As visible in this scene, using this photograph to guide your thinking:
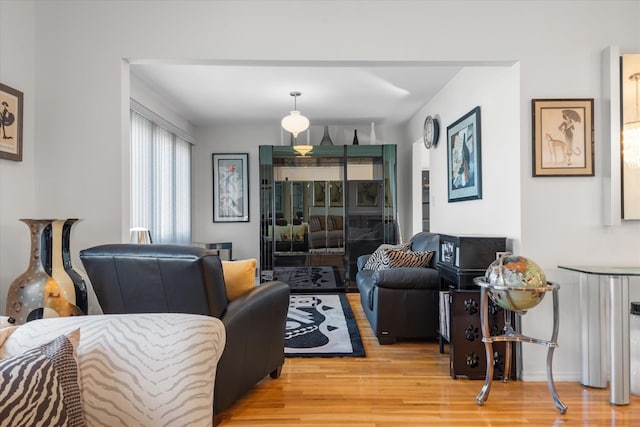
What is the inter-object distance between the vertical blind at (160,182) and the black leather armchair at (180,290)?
2.42 meters

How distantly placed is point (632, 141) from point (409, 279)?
1.79m

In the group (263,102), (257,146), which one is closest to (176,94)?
(263,102)

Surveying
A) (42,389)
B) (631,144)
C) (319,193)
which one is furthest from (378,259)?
(42,389)

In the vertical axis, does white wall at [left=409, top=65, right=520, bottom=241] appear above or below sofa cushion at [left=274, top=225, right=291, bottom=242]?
above

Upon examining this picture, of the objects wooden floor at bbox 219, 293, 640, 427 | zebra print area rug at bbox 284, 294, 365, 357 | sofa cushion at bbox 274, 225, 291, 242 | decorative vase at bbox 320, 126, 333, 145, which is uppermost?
decorative vase at bbox 320, 126, 333, 145

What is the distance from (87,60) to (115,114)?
0.38 m

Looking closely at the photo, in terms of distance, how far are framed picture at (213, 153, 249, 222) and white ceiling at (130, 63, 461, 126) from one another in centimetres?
65

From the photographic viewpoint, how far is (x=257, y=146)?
6.54 meters

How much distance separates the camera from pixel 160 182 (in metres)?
5.18

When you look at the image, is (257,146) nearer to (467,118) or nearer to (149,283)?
(467,118)

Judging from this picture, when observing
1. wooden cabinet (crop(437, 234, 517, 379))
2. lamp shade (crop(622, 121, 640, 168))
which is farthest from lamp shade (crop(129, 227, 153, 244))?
lamp shade (crop(622, 121, 640, 168))

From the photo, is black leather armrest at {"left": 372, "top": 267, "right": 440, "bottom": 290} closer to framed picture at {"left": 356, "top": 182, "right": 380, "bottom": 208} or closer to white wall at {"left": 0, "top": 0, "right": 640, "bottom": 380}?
white wall at {"left": 0, "top": 0, "right": 640, "bottom": 380}

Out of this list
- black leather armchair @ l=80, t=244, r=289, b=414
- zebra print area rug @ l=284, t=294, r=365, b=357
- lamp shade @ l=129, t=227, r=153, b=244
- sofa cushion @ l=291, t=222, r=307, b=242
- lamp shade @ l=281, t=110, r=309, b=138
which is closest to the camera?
black leather armchair @ l=80, t=244, r=289, b=414

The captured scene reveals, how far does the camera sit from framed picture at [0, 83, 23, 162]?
2336 millimetres
